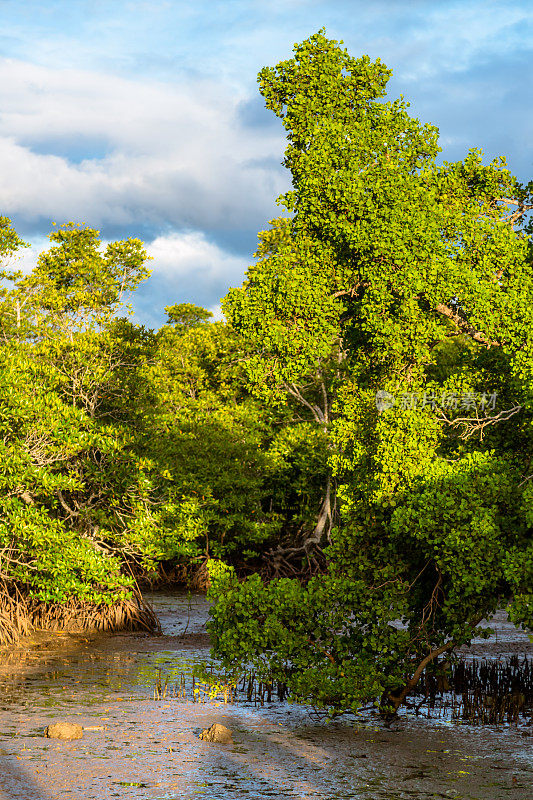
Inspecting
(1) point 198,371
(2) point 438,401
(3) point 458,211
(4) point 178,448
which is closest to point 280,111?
(3) point 458,211

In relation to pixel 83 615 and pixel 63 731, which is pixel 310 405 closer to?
pixel 83 615

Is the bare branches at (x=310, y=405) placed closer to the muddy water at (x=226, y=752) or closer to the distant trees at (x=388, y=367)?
the muddy water at (x=226, y=752)

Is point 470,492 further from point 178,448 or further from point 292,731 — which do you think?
point 178,448

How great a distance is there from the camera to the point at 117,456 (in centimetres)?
1720

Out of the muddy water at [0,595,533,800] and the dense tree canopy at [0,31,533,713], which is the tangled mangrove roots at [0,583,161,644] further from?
the dense tree canopy at [0,31,533,713]

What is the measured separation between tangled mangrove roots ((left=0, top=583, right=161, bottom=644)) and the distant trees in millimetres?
6638

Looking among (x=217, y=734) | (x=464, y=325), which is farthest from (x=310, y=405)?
(x=217, y=734)

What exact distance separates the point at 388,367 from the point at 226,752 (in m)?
4.77

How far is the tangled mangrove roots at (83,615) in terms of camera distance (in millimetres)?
17609

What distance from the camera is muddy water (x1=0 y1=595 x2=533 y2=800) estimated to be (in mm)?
8539

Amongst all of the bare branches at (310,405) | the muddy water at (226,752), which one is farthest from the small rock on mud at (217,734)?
the bare branches at (310,405)

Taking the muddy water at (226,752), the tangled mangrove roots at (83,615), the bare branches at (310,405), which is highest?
the bare branches at (310,405)

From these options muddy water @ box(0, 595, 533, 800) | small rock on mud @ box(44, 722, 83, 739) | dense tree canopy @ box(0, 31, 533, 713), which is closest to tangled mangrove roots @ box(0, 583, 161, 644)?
muddy water @ box(0, 595, 533, 800)

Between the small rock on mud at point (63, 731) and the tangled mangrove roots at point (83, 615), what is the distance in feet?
23.6
